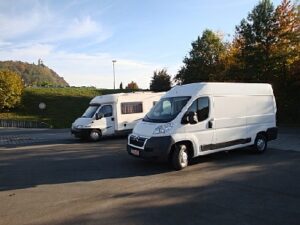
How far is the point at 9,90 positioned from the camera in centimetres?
4016

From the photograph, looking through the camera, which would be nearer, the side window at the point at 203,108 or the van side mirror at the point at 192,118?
the van side mirror at the point at 192,118

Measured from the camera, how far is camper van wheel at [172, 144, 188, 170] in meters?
11.0

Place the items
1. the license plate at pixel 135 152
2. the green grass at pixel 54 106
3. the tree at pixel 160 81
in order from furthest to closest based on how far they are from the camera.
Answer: the tree at pixel 160 81, the green grass at pixel 54 106, the license plate at pixel 135 152

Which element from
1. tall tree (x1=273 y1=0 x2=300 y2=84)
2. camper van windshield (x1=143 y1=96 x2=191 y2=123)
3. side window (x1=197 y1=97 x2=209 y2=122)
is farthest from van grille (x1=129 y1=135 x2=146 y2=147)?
Answer: tall tree (x1=273 y1=0 x2=300 y2=84)

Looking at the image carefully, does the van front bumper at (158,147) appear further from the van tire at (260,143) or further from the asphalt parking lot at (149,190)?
the van tire at (260,143)

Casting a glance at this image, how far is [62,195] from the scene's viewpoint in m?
8.54

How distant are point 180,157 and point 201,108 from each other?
1751 millimetres

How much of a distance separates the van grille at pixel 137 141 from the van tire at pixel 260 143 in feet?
14.9

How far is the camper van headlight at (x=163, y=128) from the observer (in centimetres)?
1091

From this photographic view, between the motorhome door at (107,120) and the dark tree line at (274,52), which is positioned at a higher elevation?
the dark tree line at (274,52)

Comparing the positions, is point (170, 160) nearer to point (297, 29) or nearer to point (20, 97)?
point (297, 29)

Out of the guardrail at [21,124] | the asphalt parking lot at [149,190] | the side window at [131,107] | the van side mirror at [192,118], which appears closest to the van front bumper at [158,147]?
the asphalt parking lot at [149,190]

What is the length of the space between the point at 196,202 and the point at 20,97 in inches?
1476

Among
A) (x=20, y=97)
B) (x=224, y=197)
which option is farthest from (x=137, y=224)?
(x=20, y=97)
